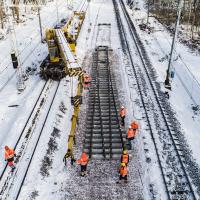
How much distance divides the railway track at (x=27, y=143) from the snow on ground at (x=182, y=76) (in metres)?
9.44

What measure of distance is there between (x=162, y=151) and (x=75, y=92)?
32.4 ft

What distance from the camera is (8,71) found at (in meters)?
29.5

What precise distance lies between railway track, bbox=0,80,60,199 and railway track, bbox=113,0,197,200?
23.6 feet

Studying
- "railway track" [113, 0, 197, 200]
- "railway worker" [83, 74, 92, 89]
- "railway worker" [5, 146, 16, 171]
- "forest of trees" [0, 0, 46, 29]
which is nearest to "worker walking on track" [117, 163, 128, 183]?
"railway track" [113, 0, 197, 200]

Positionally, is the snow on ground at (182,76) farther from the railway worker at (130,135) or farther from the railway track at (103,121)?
the railway track at (103,121)

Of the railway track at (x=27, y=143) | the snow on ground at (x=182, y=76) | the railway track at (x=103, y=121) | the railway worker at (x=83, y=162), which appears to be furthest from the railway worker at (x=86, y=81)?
the railway worker at (x=83, y=162)

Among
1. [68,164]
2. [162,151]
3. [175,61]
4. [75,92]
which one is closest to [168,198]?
[162,151]

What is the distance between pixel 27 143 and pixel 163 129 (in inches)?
343

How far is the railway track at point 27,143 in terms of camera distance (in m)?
15.2

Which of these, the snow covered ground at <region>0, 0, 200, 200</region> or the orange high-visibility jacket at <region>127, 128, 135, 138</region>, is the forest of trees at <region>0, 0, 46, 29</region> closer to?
the snow covered ground at <region>0, 0, 200, 200</region>

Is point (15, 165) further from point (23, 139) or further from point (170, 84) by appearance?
point (170, 84)

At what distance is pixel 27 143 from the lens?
18484mm

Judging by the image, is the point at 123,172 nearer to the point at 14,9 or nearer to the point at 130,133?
the point at 130,133

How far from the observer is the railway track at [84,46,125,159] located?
17844mm
